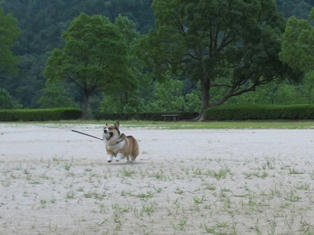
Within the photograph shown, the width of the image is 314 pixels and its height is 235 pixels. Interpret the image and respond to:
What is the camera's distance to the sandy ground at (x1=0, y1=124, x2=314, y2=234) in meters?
5.28

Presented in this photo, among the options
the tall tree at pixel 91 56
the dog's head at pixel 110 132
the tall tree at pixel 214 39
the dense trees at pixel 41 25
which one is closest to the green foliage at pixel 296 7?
the dense trees at pixel 41 25

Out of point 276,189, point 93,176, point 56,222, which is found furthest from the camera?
point 93,176

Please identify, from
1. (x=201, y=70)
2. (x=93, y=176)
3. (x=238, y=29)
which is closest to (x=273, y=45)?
(x=238, y=29)

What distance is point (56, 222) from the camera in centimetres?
546

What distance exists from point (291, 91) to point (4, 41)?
33.8 m

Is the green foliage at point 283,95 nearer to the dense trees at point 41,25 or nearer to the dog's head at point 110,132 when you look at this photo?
the dense trees at point 41,25

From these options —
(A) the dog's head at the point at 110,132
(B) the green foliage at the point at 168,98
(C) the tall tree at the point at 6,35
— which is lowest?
(A) the dog's head at the point at 110,132

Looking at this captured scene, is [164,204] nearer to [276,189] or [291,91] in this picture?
[276,189]

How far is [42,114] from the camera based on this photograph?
55219 mm

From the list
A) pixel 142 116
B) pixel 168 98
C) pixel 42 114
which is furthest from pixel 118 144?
pixel 168 98

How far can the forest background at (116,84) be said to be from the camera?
6512 cm

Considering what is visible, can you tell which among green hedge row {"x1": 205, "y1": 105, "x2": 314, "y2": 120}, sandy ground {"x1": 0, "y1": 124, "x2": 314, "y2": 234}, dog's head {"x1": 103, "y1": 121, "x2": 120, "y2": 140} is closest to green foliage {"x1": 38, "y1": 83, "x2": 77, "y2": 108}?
green hedge row {"x1": 205, "y1": 105, "x2": 314, "y2": 120}

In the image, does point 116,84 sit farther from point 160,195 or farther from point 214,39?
point 160,195

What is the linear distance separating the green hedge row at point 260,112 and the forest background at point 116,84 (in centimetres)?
894
